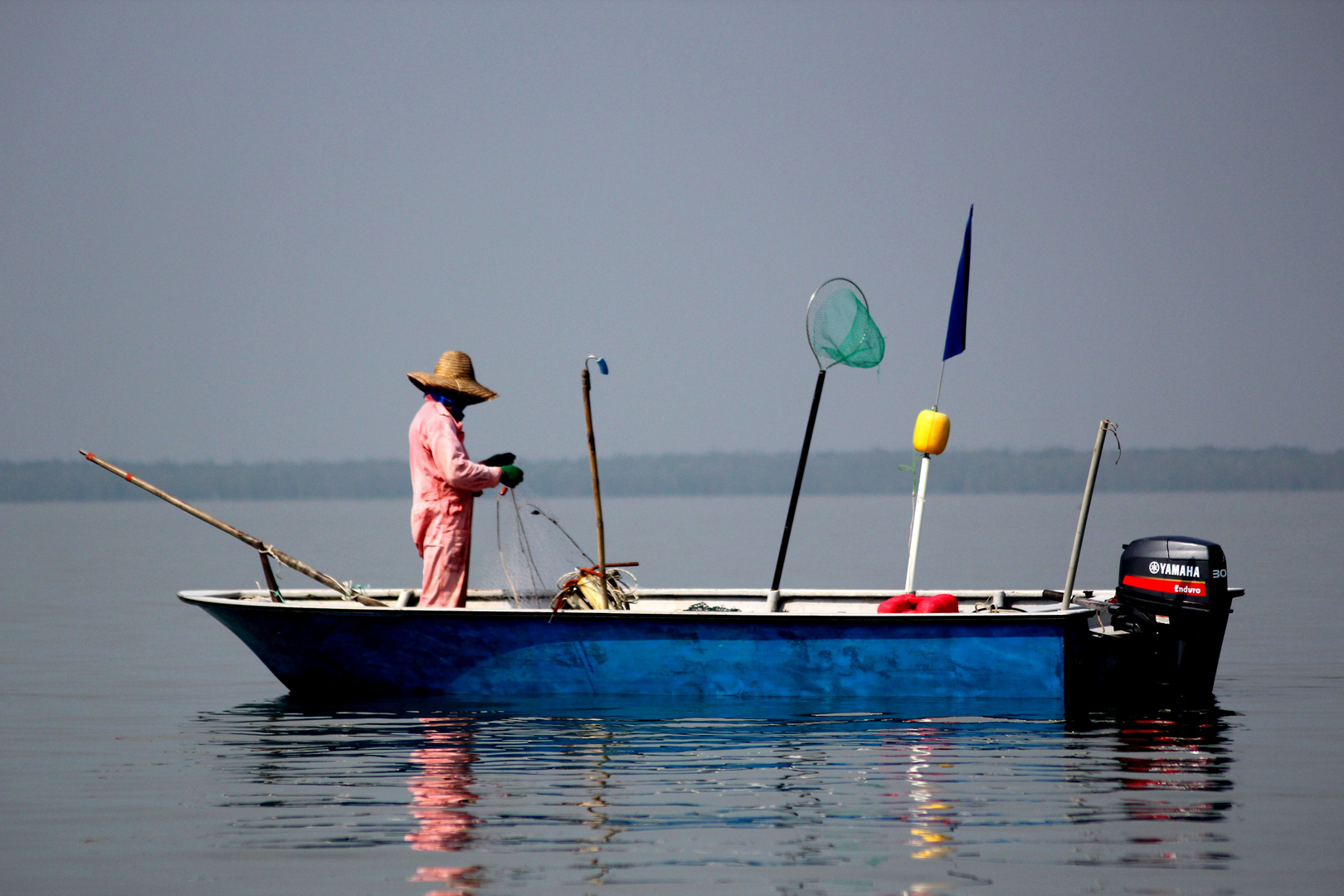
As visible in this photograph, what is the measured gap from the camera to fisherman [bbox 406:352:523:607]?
9.88 meters

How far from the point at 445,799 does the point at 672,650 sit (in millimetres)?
2753

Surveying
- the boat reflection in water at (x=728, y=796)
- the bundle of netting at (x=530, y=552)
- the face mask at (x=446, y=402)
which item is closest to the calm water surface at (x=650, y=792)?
the boat reflection in water at (x=728, y=796)

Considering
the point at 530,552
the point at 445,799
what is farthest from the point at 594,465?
the point at 445,799

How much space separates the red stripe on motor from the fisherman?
4276mm

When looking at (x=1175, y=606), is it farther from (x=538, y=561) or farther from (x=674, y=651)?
(x=538, y=561)

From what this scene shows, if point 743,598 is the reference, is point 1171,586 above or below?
above

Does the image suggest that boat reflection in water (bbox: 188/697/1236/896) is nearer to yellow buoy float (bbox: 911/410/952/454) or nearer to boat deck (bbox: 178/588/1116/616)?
boat deck (bbox: 178/588/1116/616)

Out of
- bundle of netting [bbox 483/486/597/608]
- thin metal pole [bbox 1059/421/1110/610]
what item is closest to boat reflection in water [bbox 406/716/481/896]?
bundle of netting [bbox 483/486/597/608]

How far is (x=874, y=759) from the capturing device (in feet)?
26.8

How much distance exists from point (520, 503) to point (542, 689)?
134 centimetres

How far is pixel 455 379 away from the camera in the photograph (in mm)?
10117

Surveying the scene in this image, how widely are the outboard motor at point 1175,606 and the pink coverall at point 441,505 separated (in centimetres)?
440

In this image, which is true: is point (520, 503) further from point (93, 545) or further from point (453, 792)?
point (93, 545)

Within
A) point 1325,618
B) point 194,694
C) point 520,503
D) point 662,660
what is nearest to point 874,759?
point 662,660
